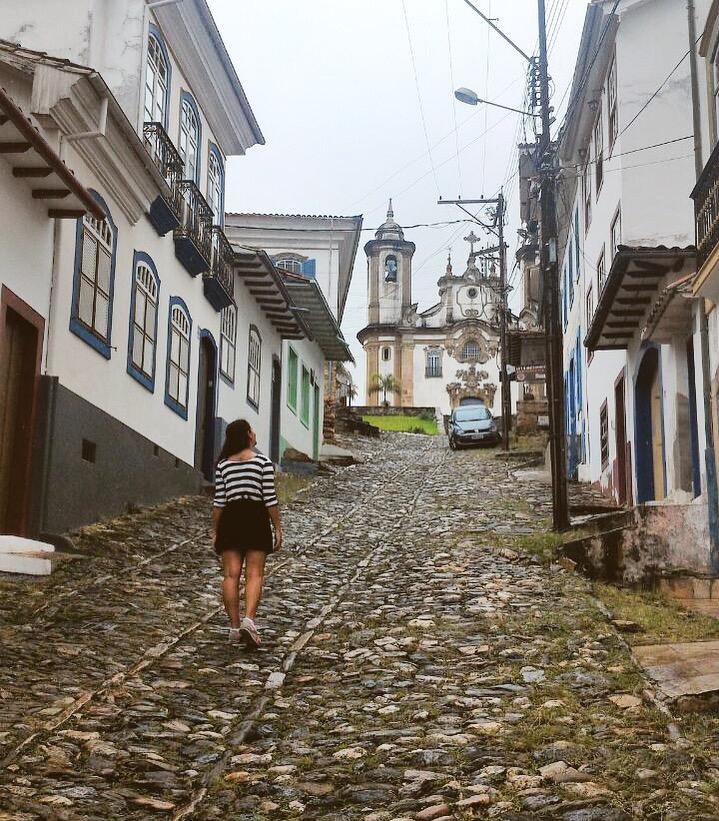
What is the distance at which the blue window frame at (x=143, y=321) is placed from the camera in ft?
49.8

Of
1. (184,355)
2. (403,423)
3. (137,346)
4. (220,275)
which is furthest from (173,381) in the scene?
(403,423)

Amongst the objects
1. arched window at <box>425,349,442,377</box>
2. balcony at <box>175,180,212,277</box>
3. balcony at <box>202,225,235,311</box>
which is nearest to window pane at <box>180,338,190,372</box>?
balcony at <box>175,180,212,277</box>

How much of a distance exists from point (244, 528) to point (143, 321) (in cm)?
791

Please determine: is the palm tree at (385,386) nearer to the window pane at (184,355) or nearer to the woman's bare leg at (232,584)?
the window pane at (184,355)

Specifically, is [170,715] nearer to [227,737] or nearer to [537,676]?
[227,737]

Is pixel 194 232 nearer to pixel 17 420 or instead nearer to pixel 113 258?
pixel 113 258

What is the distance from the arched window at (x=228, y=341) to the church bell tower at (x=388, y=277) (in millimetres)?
51100

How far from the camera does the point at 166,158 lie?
1617 centimetres

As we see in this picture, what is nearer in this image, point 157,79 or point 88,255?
point 88,255

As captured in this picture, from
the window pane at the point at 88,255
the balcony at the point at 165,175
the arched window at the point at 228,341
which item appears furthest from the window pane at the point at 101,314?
the arched window at the point at 228,341

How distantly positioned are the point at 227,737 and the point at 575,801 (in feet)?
6.70

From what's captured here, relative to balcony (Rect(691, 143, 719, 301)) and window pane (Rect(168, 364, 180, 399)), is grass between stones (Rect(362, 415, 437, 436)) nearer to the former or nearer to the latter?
window pane (Rect(168, 364, 180, 399))

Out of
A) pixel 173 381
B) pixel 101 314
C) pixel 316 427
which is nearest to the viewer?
pixel 101 314

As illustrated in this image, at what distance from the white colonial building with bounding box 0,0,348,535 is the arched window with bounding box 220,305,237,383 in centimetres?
6
